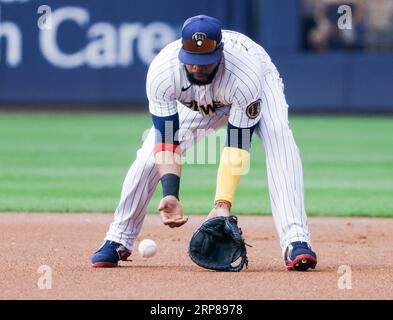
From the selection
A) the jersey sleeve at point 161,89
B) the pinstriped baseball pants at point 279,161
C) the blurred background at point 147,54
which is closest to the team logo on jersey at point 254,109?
the pinstriped baseball pants at point 279,161

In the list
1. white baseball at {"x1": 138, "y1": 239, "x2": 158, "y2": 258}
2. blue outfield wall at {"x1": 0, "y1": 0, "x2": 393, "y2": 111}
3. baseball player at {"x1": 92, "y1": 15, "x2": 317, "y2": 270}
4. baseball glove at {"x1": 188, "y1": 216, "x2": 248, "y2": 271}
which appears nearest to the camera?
baseball player at {"x1": 92, "y1": 15, "x2": 317, "y2": 270}

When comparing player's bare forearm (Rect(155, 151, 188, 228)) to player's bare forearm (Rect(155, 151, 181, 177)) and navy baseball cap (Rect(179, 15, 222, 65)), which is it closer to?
player's bare forearm (Rect(155, 151, 181, 177))

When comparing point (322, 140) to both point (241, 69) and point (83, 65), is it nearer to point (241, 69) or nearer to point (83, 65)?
point (83, 65)

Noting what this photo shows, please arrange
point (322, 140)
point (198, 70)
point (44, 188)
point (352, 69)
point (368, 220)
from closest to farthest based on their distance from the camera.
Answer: point (198, 70) < point (368, 220) < point (44, 188) < point (322, 140) < point (352, 69)

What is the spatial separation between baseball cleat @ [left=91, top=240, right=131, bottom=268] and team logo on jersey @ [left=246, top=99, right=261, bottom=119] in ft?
3.50

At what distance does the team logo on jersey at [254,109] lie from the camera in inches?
229

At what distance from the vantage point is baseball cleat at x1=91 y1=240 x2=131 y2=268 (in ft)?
20.3

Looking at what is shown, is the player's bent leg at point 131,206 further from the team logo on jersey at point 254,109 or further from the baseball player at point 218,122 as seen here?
the team logo on jersey at point 254,109

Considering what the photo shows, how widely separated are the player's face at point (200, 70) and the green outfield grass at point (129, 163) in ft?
12.0

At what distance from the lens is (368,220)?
8.90 m

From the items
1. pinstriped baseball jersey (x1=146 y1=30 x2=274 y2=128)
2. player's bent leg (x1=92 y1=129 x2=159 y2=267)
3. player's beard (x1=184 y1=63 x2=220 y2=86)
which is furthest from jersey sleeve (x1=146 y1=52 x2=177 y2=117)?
player's bent leg (x1=92 y1=129 x2=159 y2=267)

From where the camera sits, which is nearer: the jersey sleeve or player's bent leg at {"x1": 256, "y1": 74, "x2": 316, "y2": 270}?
the jersey sleeve
